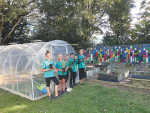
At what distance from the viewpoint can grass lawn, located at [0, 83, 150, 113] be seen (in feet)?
11.2

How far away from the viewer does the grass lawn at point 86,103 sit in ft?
11.2

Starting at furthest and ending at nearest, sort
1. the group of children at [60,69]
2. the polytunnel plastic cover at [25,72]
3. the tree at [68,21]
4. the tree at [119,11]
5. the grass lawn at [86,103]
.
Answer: the tree at [119,11], the tree at [68,21], the polytunnel plastic cover at [25,72], the group of children at [60,69], the grass lawn at [86,103]

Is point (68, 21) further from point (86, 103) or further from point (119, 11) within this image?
point (86, 103)

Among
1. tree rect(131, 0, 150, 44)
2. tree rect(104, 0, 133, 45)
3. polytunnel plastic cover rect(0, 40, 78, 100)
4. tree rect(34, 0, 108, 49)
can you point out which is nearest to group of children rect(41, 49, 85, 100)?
polytunnel plastic cover rect(0, 40, 78, 100)

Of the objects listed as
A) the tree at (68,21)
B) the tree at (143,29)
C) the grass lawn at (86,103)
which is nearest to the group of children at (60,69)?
the grass lawn at (86,103)

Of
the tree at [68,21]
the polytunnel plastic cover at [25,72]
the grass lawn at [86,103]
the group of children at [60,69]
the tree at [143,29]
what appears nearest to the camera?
the grass lawn at [86,103]

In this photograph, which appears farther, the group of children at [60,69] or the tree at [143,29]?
the tree at [143,29]

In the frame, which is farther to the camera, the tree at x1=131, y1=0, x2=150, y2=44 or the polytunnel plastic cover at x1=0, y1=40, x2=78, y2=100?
the tree at x1=131, y1=0, x2=150, y2=44

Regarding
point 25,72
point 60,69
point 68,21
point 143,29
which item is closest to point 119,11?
point 143,29

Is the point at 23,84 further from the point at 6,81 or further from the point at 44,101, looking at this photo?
the point at 6,81

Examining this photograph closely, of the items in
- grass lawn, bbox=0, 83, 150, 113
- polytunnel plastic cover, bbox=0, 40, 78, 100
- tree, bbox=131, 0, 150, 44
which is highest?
tree, bbox=131, 0, 150, 44

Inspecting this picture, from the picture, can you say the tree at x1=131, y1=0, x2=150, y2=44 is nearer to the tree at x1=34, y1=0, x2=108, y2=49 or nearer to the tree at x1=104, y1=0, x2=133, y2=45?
the tree at x1=104, y1=0, x2=133, y2=45

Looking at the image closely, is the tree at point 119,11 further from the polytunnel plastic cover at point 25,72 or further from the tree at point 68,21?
the polytunnel plastic cover at point 25,72

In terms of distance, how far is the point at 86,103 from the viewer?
381cm
